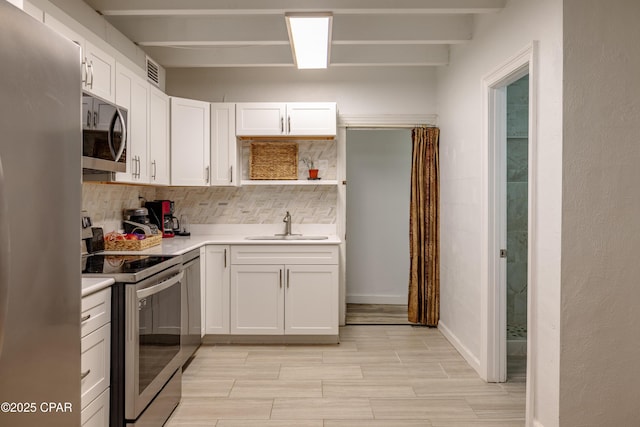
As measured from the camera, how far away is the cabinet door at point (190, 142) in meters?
4.05

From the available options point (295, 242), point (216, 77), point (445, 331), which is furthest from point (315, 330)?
point (216, 77)

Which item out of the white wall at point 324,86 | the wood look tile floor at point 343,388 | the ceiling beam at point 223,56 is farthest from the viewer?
the white wall at point 324,86

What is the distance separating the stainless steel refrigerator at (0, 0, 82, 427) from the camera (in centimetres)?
90

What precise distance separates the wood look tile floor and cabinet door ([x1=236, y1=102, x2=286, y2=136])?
76.6 inches

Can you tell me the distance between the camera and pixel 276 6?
2.93m

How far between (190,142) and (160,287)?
1.93 meters

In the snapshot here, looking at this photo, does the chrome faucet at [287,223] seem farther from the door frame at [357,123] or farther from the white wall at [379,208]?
the white wall at [379,208]

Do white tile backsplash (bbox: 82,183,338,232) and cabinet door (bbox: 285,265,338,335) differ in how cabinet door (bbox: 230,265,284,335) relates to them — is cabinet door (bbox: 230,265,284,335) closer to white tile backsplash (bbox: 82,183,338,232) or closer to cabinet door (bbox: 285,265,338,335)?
cabinet door (bbox: 285,265,338,335)

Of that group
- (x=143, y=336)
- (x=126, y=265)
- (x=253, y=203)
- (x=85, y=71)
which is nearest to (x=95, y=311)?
(x=143, y=336)

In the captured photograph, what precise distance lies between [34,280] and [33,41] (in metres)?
0.51

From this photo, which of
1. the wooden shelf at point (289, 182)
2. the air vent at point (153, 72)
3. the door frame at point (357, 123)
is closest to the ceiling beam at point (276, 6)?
the air vent at point (153, 72)

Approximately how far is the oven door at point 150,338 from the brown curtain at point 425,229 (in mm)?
2526

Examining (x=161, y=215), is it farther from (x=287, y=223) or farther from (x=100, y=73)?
(x=100, y=73)

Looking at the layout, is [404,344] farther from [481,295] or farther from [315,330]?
[481,295]
